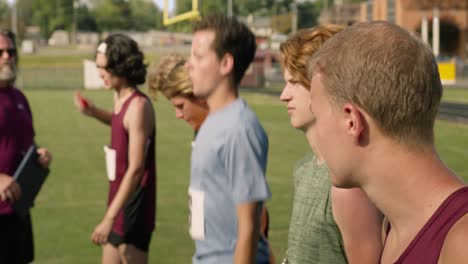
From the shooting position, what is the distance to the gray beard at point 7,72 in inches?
249

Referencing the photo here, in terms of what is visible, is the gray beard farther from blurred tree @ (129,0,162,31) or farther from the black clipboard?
blurred tree @ (129,0,162,31)

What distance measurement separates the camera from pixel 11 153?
6.25 m

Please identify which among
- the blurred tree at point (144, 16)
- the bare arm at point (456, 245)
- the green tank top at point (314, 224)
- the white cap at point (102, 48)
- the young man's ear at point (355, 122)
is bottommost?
→ the blurred tree at point (144, 16)

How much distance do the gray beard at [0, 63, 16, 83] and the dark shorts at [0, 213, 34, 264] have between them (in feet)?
2.74

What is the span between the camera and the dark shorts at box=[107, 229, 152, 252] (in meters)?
5.95

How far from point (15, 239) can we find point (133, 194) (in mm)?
923

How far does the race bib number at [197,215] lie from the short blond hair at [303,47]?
3.22 feet

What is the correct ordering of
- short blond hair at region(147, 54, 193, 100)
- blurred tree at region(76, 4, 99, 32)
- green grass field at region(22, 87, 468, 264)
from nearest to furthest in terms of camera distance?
1. short blond hair at region(147, 54, 193, 100)
2. green grass field at region(22, 87, 468, 264)
3. blurred tree at region(76, 4, 99, 32)

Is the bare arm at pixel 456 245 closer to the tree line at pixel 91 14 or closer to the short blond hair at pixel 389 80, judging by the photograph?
the short blond hair at pixel 389 80

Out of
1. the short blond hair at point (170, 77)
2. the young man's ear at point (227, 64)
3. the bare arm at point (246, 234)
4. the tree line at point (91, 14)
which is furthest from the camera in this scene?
the tree line at point (91, 14)

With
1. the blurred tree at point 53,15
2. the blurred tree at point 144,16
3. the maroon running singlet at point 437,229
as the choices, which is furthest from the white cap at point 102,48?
the blurred tree at point 144,16

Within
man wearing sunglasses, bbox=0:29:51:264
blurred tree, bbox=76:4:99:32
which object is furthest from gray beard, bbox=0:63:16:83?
blurred tree, bbox=76:4:99:32

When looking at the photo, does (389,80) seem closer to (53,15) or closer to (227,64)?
(227,64)

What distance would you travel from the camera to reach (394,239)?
6.55 feet
